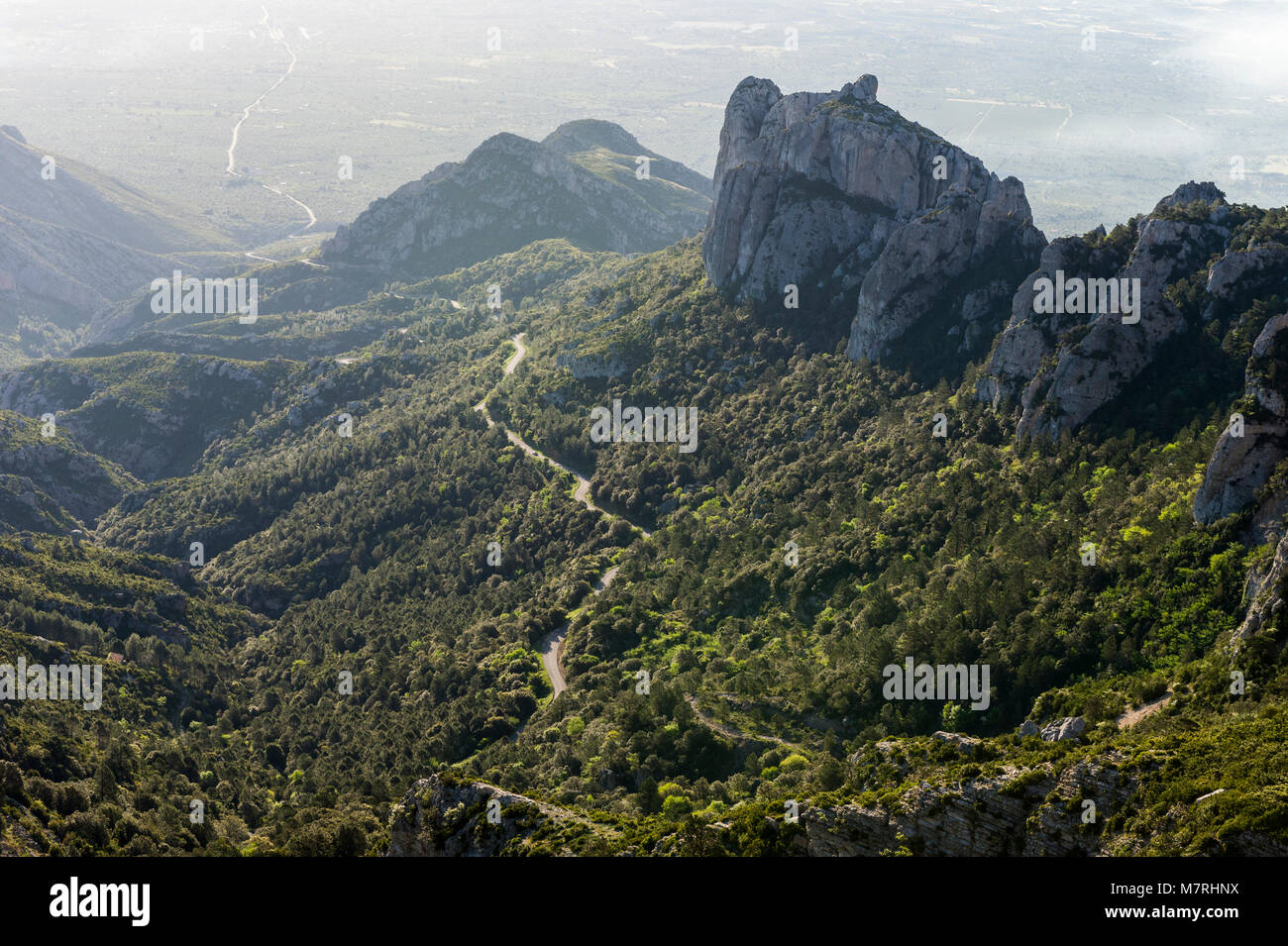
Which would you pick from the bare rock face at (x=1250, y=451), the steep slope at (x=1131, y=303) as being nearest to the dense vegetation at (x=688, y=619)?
the steep slope at (x=1131, y=303)

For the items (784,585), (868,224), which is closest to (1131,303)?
(784,585)

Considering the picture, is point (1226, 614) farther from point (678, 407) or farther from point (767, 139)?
point (767, 139)

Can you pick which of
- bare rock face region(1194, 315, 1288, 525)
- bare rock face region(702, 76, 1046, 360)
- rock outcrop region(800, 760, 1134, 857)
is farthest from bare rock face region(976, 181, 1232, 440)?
rock outcrop region(800, 760, 1134, 857)

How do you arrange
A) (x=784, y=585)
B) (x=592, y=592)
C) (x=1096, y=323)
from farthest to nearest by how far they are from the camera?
(x=592, y=592)
(x=784, y=585)
(x=1096, y=323)

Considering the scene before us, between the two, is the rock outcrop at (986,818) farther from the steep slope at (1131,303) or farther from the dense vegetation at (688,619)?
the steep slope at (1131,303)

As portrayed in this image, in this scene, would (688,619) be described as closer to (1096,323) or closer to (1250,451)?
(1096,323)

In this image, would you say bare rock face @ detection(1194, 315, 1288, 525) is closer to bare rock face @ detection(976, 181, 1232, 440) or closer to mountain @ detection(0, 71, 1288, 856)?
mountain @ detection(0, 71, 1288, 856)
